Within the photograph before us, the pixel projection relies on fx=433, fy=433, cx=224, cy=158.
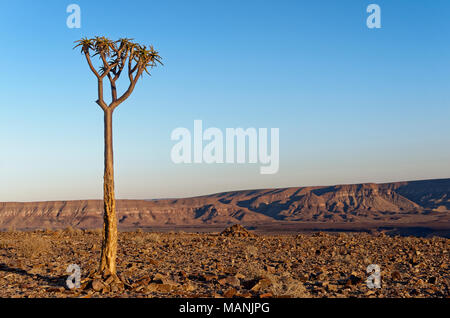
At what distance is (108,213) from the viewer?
10.8m

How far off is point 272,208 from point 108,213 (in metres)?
112

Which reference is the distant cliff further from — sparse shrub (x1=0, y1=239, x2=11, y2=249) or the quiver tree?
the quiver tree

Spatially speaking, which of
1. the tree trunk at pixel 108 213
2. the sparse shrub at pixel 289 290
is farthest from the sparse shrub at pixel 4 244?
the sparse shrub at pixel 289 290

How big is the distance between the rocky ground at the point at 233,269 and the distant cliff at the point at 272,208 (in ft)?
246

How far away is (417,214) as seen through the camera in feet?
328

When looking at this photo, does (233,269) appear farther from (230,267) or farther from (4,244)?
(4,244)

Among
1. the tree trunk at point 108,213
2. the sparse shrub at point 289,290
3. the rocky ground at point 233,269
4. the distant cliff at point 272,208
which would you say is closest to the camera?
the sparse shrub at point 289,290

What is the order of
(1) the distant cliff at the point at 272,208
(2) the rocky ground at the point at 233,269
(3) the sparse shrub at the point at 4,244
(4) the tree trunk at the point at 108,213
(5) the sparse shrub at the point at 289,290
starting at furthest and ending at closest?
(1) the distant cliff at the point at 272,208, (3) the sparse shrub at the point at 4,244, (4) the tree trunk at the point at 108,213, (2) the rocky ground at the point at 233,269, (5) the sparse shrub at the point at 289,290

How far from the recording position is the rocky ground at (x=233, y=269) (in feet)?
31.7

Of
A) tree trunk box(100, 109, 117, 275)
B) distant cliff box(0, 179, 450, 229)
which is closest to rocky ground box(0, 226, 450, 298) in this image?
tree trunk box(100, 109, 117, 275)

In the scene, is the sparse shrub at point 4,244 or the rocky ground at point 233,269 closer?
the rocky ground at point 233,269

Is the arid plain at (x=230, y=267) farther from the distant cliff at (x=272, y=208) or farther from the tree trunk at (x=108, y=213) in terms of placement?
the distant cliff at (x=272, y=208)

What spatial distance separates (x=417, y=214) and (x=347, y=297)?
101 meters
